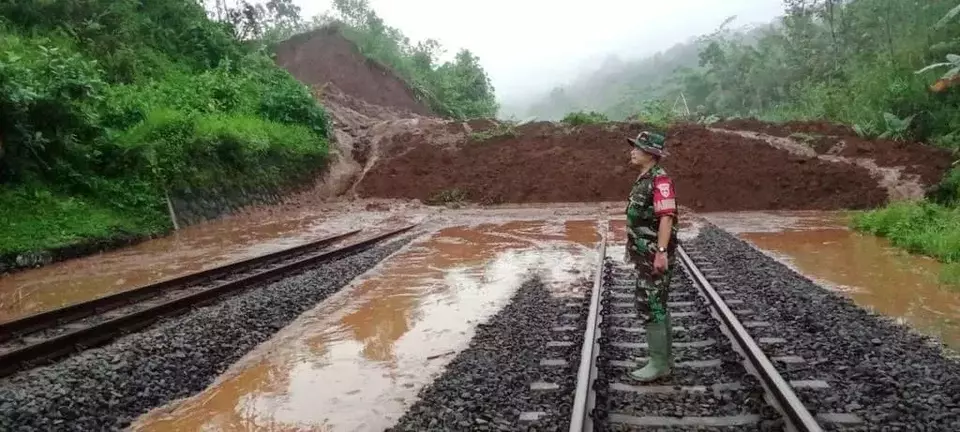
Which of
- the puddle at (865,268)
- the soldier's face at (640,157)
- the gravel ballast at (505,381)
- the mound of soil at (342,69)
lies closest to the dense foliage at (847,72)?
the puddle at (865,268)

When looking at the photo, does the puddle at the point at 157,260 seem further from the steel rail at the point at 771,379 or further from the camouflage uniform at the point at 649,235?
the steel rail at the point at 771,379

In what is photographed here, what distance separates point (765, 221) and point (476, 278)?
10.7 metres

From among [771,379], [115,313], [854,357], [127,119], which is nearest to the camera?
[771,379]

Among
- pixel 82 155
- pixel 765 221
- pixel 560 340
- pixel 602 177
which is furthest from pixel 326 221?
pixel 560 340

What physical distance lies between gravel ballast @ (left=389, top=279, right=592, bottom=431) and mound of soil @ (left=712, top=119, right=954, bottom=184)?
17.5 meters

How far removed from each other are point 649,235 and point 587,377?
1155mm

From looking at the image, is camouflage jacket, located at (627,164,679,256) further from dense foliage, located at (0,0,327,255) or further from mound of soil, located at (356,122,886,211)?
mound of soil, located at (356,122,886,211)

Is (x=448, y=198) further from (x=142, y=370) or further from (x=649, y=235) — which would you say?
(x=649, y=235)

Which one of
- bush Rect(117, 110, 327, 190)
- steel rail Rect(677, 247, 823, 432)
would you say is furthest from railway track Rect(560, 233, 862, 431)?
bush Rect(117, 110, 327, 190)

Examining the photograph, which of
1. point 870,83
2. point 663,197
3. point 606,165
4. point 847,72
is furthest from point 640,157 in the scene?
point 847,72

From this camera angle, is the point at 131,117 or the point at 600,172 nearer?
the point at 131,117

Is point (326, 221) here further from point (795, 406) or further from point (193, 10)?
point (795, 406)

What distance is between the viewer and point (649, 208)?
511cm

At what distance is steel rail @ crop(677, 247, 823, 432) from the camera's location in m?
3.98
